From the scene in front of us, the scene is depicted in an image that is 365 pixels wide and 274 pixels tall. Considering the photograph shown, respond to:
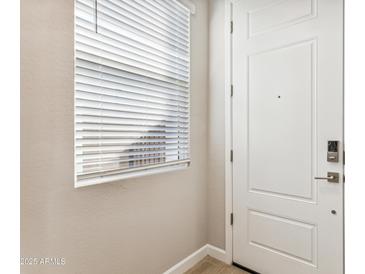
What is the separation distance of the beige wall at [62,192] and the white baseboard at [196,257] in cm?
23

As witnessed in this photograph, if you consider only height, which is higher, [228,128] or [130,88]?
[130,88]

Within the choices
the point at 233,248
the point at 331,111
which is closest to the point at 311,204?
the point at 331,111

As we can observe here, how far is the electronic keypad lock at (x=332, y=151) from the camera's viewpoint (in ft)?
4.69

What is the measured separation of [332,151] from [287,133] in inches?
12.6

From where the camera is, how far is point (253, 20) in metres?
1.83

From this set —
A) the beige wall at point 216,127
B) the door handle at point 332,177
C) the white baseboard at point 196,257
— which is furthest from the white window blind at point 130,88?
the door handle at point 332,177

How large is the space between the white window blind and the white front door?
0.54 metres

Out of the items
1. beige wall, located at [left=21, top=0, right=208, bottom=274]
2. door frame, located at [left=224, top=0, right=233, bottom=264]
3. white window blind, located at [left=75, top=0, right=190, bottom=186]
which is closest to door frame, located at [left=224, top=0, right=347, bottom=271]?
door frame, located at [left=224, top=0, right=233, bottom=264]

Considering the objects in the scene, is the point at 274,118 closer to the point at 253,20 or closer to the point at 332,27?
the point at 332,27

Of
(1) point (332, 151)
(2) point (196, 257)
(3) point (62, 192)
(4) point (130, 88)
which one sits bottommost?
(2) point (196, 257)

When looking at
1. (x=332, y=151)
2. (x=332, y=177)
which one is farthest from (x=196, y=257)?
(x=332, y=151)

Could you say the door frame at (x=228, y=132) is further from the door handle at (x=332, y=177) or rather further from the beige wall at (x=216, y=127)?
the door handle at (x=332, y=177)

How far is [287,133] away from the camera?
166 cm

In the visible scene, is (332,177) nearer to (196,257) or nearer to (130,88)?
(196,257)
